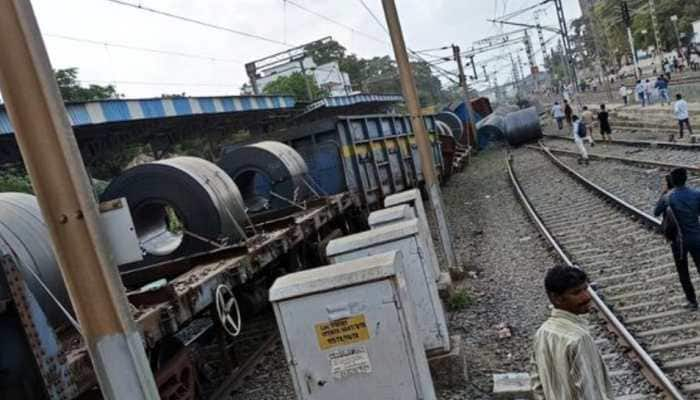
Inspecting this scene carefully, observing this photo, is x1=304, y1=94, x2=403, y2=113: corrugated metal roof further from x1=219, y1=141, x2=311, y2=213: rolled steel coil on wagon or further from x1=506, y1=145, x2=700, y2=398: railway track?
x1=219, y1=141, x2=311, y2=213: rolled steel coil on wagon

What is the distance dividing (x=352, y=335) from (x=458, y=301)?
4.19 meters

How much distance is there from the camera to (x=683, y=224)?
6414 millimetres

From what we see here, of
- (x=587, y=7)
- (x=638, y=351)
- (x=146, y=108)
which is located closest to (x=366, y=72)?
(x=587, y=7)

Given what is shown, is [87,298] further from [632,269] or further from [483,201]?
[483,201]

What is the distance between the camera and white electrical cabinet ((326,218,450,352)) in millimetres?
5852

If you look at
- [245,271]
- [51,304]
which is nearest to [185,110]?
[245,271]

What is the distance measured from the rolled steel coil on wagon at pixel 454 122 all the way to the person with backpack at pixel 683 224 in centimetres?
2726

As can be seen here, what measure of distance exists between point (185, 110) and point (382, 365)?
54.9 ft

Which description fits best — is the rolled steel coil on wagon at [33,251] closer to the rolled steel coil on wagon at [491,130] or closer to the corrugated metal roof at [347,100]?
the corrugated metal roof at [347,100]

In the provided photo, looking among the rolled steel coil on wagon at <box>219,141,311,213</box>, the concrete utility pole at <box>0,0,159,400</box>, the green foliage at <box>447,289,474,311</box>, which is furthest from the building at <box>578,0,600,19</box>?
the concrete utility pole at <box>0,0,159,400</box>

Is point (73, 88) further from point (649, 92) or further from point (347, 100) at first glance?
point (649, 92)

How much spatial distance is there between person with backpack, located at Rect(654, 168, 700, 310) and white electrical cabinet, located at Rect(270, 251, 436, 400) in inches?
142

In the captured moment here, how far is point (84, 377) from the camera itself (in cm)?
422

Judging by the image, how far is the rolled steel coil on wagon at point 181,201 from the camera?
751 centimetres
